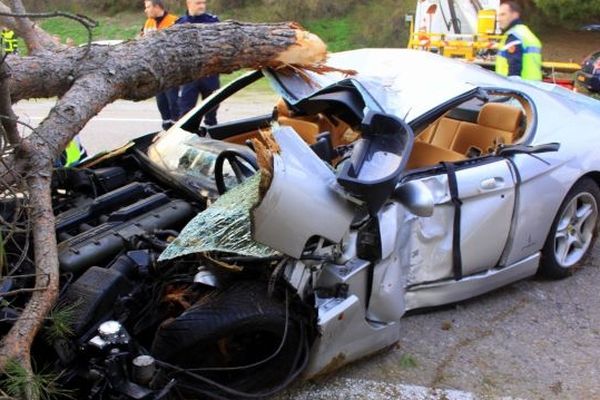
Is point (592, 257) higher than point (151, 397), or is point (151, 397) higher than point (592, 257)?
point (151, 397)

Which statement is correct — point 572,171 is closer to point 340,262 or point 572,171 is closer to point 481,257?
point 481,257

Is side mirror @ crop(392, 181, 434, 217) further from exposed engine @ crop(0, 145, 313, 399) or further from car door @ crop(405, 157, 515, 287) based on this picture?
exposed engine @ crop(0, 145, 313, 399)

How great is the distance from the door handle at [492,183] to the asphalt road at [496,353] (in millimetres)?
773

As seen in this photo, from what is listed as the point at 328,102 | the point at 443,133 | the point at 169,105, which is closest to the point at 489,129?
the point at 443,133

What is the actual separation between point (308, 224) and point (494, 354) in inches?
58.6

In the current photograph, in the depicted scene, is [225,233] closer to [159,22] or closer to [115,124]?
[159,22]

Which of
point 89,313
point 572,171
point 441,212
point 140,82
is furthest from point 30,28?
point 572,171

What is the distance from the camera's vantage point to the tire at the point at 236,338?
2777 mm

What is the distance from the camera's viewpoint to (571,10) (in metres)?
18.1

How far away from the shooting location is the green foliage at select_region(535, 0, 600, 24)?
1773cm

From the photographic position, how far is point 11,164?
305 cm

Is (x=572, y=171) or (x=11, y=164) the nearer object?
(x=11, y=164)

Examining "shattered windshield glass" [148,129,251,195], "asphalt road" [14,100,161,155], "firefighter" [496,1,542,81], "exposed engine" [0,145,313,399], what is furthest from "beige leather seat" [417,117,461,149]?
"asphalt road" [14,100,161,155]

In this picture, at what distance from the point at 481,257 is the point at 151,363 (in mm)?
2016
